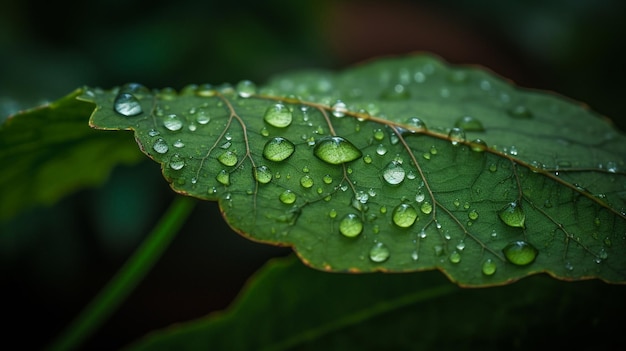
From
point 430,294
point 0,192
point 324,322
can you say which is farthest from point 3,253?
point 430,294

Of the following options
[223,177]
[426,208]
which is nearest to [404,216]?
[426,208]

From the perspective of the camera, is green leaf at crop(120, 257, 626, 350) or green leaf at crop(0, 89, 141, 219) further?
green leaf at crop(120, 257, 626, 350)

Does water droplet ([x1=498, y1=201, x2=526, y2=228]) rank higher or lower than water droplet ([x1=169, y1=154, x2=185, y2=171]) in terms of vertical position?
lower

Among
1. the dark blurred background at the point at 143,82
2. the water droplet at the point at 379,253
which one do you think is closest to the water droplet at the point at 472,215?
the water droplet at the point at 379,253

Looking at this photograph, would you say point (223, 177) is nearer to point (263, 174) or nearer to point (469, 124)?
point (263, 174)

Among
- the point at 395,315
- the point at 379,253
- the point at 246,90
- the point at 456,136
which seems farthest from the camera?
the point at 395,315

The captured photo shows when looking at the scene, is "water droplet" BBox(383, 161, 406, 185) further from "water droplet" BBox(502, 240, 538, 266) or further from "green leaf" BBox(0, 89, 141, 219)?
"green leaf" BBox(0, 89, 141, 219)

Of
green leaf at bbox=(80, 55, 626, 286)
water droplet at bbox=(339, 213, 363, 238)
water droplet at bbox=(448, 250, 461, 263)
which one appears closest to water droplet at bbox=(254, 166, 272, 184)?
green leaf at bbox=(80, 55, 626, 286)
